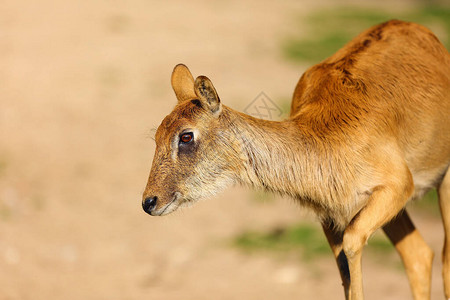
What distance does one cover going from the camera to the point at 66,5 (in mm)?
16625

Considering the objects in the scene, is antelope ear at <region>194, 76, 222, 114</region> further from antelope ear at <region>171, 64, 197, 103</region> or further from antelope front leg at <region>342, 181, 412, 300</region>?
antelope front leg at <region>342, 181, 412, 300</region>

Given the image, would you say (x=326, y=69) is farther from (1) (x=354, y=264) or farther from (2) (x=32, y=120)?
(2) (x=32, y=120)

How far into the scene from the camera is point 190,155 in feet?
17.5

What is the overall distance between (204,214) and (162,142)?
6.30 m

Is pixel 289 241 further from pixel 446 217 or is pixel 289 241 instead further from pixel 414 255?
pixel 446 217

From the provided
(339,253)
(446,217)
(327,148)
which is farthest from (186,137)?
(446,217)

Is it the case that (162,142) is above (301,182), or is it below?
above

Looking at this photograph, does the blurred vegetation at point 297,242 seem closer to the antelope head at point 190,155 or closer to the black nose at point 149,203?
the antelope head at point 190,155

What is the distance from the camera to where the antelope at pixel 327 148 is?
527 cm

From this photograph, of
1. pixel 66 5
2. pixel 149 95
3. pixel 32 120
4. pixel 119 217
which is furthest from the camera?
pixel 66 5

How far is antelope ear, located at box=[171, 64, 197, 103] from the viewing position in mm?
5680

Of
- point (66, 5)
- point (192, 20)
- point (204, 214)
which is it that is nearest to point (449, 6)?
point (192, 20)

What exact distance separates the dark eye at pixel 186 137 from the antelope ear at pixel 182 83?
454 mm

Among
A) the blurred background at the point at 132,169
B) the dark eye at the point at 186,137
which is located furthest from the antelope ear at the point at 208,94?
the blurred background at the point at 132,169
